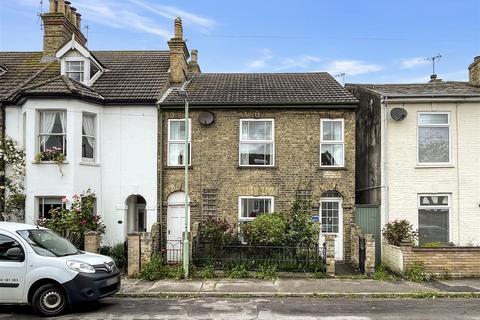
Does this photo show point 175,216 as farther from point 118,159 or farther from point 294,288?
point 294,288

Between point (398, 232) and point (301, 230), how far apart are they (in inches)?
128

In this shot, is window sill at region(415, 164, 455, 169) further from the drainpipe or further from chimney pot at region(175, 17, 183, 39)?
chimney pot at region(175, 17, 183, 39)

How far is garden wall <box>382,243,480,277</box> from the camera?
44.2 feet

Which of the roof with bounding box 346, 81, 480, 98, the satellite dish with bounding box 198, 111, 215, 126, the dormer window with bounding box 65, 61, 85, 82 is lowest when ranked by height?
the satellite dish with bounding box 198, 111, 215, 126

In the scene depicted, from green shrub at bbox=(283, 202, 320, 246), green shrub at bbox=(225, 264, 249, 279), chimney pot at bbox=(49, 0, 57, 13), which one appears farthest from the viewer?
chimney pot at bbox=(49, 0, 57, 13)

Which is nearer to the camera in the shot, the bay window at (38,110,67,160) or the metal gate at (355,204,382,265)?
the bay window at (38,110,67,160)

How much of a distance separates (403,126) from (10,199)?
14165 millimetres

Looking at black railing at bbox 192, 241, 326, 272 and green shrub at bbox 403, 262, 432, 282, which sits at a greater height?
black railing at bbox 192, 241, 326, 272

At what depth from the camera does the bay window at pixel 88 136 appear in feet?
54.1

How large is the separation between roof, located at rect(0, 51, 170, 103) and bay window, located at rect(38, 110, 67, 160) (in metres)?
0.80

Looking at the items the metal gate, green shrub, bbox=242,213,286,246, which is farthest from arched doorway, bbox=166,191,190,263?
the metal gate

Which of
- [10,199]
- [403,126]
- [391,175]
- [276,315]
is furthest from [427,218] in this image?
[10,199]

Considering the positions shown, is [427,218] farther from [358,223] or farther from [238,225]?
[238,225]

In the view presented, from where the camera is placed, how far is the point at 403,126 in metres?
16.4
